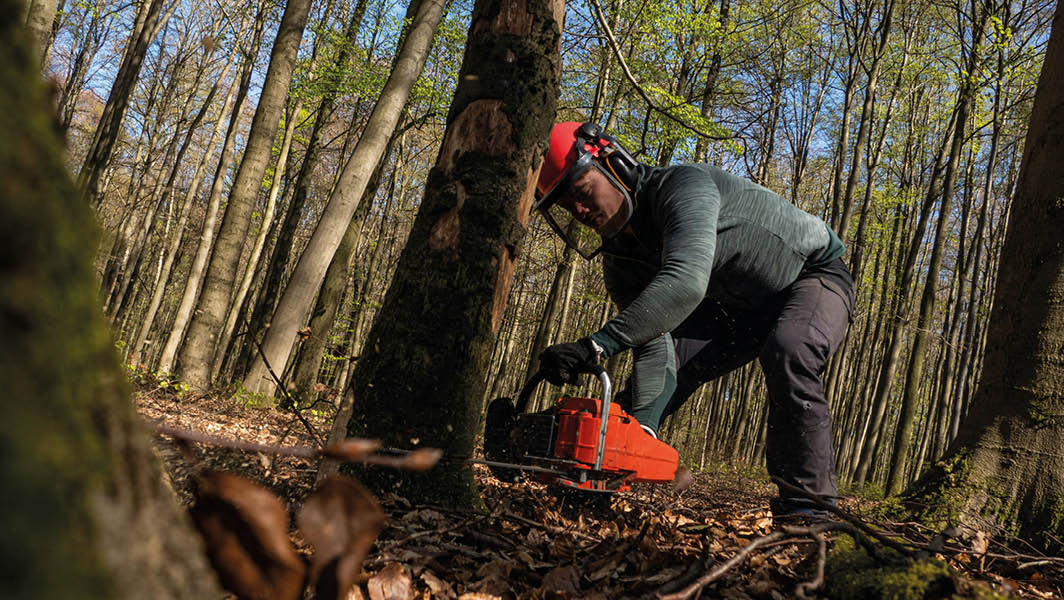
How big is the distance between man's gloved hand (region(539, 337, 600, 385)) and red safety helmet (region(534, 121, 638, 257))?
0.87 metres

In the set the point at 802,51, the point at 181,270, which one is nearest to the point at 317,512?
the point at 802,51

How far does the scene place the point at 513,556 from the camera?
6.08 ft

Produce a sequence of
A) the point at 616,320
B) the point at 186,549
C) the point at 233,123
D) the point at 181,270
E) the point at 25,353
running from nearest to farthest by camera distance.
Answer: the point at 25,353, the point at 186,549, the point at 616,320, the point at 233,123, the point at 181,270

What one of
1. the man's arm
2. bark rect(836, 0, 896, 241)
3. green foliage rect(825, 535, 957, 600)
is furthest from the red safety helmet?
bark rect(836, 0, 896, 241)

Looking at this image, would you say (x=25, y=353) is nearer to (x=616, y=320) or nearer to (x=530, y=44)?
(x=530, y=44)

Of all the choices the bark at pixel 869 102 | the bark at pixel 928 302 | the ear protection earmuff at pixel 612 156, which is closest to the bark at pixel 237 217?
the ear protection earmuff at pixel 612 156

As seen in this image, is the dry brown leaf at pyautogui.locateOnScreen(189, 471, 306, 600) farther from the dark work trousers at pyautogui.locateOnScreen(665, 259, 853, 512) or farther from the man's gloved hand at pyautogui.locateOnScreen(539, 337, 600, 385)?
the dark work trousers at pyautogui.locateOnScreen(665, 259, 853, 512)

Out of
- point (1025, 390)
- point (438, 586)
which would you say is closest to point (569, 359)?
point (438, 586)

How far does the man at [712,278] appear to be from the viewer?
9.76ft

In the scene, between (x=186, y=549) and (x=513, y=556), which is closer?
(x=186, y=549)

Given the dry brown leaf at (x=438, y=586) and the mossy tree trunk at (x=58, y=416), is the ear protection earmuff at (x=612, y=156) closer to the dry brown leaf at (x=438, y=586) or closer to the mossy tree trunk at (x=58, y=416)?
the dry brown leaf at (x=438, y=586)

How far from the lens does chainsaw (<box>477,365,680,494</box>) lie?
323 cm

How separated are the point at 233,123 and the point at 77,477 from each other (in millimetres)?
→ 16057

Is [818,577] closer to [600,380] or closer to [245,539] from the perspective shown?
[245,539]
